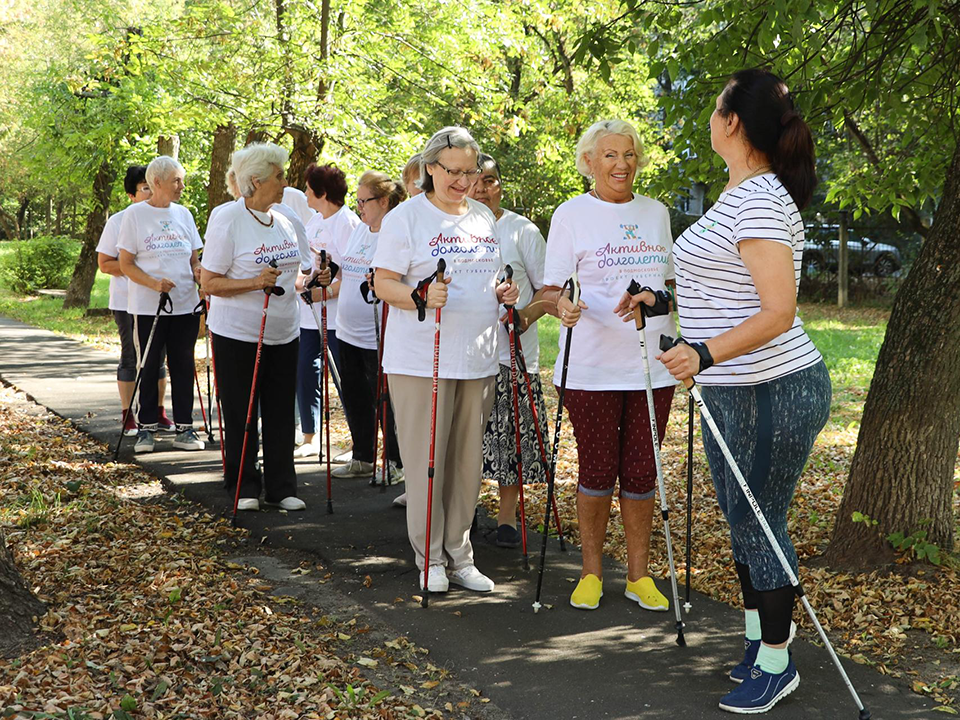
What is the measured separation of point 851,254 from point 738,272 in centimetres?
2282

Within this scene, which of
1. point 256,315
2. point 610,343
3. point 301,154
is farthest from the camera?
point 301,154

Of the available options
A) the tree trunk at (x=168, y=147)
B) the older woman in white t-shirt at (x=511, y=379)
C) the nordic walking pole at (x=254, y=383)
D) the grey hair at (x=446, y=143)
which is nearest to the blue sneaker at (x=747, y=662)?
the older woman in white t-shirt at (x=511, y=379)

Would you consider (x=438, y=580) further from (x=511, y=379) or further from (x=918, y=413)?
(x=918, y=413)

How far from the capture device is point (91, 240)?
20.7 m

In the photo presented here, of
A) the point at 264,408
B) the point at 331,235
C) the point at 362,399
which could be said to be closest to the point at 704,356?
the point at 264,408

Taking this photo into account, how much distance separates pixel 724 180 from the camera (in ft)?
19.6

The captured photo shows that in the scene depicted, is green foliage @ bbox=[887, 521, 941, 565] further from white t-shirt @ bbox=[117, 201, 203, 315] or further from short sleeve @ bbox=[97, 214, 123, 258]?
short sleeve @ bbox=[97, 214, 123, 258]

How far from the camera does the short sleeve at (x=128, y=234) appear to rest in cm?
752

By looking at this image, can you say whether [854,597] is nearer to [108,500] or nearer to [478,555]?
[478,555]

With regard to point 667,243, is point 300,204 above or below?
above

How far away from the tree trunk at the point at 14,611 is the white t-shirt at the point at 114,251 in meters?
4.24

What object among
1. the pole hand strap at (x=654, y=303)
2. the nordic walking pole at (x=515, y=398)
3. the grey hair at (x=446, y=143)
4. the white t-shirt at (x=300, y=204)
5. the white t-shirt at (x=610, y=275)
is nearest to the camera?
the pole hand strap at (x=654, y=303)

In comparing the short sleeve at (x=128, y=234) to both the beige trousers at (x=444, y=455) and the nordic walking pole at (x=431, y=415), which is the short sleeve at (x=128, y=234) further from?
the nordic walking pole at (x=431, y=415)

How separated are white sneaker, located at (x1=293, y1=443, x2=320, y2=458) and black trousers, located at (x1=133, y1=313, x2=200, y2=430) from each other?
35.0 inches
